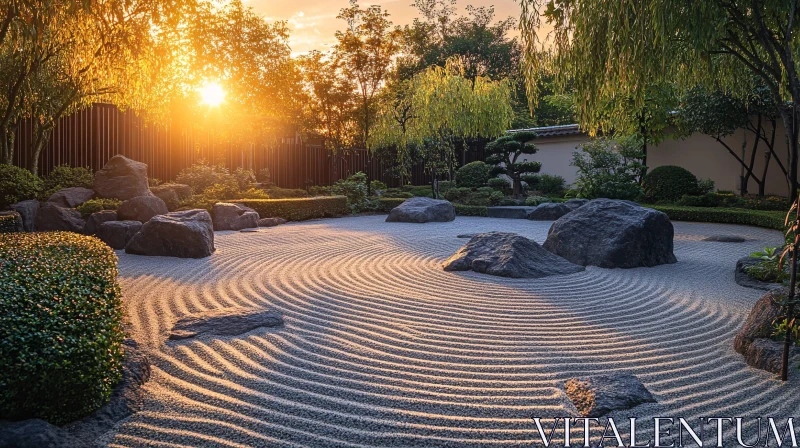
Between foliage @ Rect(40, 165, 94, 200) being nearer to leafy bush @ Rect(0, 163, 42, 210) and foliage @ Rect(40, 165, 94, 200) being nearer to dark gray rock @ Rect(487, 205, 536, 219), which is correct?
leafy bush @ Rect(0, 163, 42, 210)

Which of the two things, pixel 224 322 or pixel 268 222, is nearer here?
Answer: pixel 224 322

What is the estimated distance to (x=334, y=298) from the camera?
18.2 feet

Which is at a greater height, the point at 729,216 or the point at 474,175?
the point at 474,175

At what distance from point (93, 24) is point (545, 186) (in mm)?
17169

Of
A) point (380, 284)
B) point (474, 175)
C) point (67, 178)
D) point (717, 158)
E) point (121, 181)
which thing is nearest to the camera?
point (380, 284)

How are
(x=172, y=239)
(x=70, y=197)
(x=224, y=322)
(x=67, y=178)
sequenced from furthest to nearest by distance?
(x=67, y=178) < (x=70, y=197) < (x=172, y=239) < (x=224, y=322)

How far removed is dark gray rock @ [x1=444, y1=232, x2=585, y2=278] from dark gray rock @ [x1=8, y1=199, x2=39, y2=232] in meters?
6.72

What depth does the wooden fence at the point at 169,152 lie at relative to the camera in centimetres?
1279

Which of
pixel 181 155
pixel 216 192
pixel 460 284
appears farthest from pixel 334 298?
pixel 181 155

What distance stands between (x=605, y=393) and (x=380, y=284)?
11.2 ft

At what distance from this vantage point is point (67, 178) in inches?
475

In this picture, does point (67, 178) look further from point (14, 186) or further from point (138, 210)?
point (138, 210)

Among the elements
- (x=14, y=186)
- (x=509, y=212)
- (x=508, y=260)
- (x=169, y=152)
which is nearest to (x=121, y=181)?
(x=14, y=186)

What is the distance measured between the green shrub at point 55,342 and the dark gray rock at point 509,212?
41.6ft
